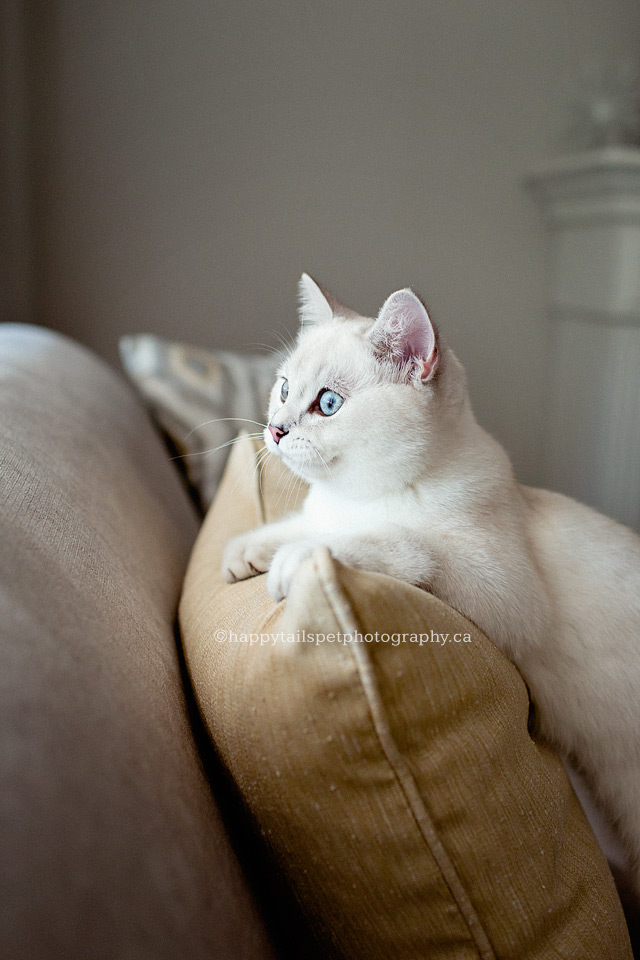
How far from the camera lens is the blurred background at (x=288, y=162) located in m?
2.06

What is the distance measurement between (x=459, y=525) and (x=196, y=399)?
103 centimetres

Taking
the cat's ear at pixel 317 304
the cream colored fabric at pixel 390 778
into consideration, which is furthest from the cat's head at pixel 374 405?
the cream colored fabric at pixel 390 778

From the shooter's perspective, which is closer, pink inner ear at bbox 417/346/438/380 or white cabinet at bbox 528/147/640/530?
pink inner ear at bbox 417/346/438/380

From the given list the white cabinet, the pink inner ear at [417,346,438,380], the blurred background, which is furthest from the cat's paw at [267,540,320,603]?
the white cabinet

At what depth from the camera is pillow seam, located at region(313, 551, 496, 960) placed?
1.45ft

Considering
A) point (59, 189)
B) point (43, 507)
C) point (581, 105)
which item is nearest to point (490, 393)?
point (581, 105)

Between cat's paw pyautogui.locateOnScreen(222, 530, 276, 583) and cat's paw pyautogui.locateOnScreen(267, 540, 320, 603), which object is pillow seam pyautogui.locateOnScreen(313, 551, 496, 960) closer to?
cat's paw pyautogui.locateOnScreen(267, 540, 320, 603)

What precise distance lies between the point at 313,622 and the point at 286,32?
7.87 feet

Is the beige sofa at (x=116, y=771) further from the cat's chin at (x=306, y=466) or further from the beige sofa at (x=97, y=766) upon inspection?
the cat's chin at (x=306, y=466)

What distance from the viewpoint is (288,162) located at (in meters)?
2.36

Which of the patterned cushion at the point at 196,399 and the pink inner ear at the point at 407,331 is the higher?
the pink inner ear at the point at 407,331

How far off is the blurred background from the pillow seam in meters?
1.87

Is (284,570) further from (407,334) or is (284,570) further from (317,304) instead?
(317,304)

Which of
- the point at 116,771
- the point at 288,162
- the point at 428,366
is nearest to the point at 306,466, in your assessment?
the point at 428,366
